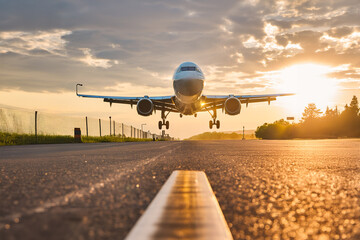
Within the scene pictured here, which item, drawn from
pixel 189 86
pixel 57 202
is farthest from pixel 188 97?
pixel 57 202

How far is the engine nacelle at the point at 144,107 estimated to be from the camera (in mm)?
22156

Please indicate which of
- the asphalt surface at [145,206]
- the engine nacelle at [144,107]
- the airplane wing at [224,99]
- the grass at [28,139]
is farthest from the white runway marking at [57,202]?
the airplane wing at [224,99]

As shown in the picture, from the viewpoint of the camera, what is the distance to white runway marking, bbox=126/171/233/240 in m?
1.12

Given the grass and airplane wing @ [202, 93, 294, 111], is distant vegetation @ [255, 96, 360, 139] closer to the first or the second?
airplane wing @ [202, 93, 294, 111]

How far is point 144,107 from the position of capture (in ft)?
73.2

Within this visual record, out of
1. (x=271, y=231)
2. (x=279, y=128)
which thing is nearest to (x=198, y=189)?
(x=271, y=231)

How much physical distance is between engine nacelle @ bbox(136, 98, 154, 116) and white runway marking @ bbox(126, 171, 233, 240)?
2037 cm

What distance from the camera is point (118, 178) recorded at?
303cm

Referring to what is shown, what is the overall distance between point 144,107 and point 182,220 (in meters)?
21.2

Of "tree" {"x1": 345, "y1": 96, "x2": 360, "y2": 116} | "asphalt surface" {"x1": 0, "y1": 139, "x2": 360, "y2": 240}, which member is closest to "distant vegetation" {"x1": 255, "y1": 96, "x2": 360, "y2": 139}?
"tree" {"x1": 345, "y1": 96, "x2": 360, "y2": 116}

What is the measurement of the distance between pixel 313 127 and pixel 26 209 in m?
111

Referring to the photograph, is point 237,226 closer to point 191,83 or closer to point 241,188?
point 241,188

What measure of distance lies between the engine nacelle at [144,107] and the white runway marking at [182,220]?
20.4m

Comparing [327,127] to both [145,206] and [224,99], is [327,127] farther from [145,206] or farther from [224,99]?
[145,206]
